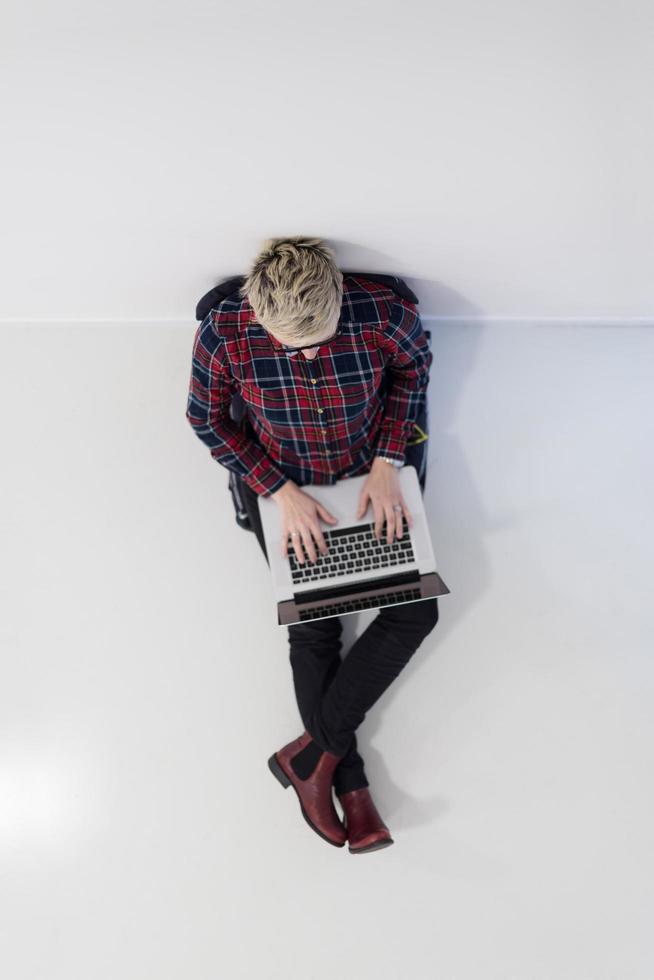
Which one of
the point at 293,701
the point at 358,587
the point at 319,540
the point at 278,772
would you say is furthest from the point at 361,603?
the point at 278,772

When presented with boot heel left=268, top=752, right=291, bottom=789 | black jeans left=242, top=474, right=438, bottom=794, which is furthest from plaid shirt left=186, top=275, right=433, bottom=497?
boot heel left=268, top=752, right=291, bottom=789

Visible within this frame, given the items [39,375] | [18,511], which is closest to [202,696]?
[18,511]

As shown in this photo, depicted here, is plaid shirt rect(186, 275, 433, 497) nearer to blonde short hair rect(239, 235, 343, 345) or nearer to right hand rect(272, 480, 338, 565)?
right hand rect(272, 480, 338, 565)

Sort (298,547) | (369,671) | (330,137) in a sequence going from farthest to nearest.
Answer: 1. (369,671)
2. (298,547)
3. (330,137)

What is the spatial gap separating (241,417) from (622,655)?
1.19 metres

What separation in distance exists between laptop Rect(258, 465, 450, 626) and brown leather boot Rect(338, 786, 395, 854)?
21.6 inches

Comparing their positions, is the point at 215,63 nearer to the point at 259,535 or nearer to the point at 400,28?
the point at 400,28

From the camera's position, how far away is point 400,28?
0.84 meters

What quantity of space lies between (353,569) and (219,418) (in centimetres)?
47

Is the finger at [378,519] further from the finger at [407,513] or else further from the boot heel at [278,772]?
the boot heel at [278,772]

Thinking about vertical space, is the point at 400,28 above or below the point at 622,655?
above

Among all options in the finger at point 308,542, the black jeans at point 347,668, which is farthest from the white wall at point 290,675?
the finger at point 308,542

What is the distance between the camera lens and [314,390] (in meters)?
1.43

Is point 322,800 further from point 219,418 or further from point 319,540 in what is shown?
point 219,418
